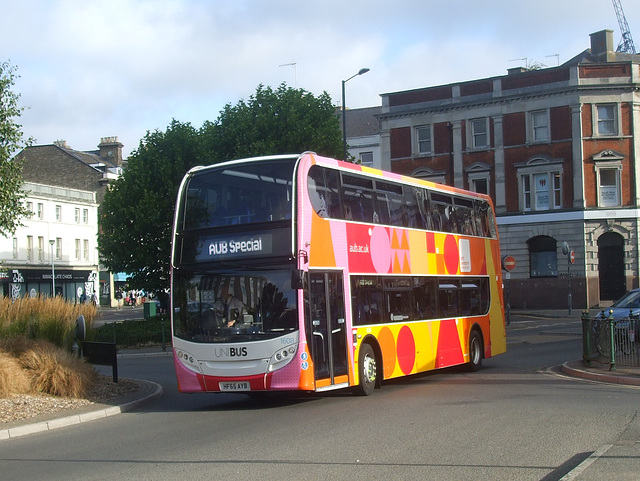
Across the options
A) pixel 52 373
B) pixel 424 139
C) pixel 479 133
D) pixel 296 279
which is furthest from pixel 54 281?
pixel 296 279

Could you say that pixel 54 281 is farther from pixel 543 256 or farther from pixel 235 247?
pixel 235 247

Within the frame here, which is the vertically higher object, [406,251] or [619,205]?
[619,205]

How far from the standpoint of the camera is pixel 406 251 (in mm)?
16906

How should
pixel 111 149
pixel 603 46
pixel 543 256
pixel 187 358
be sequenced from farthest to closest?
1. pixel 111 149
2. pixel 603 46
3. pixel 543 256
4. pixel 187 358

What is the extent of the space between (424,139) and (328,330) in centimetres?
4376

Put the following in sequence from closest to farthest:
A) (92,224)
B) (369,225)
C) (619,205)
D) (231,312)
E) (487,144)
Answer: (231,312), (369,225), (619,205), (487,144), (92,224)

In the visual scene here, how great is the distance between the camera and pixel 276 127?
3491cm

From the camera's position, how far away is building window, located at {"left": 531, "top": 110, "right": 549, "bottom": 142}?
52406 mm

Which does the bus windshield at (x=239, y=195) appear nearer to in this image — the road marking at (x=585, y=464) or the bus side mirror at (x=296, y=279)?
the bus side mirror at (x=296, y=279)

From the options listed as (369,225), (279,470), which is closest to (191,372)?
(369,225)

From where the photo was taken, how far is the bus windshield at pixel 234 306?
13.5 meters

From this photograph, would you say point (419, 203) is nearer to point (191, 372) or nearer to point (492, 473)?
point (191, 372)

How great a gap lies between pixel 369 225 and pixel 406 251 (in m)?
1.52

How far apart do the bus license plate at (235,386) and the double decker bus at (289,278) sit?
2 cm
